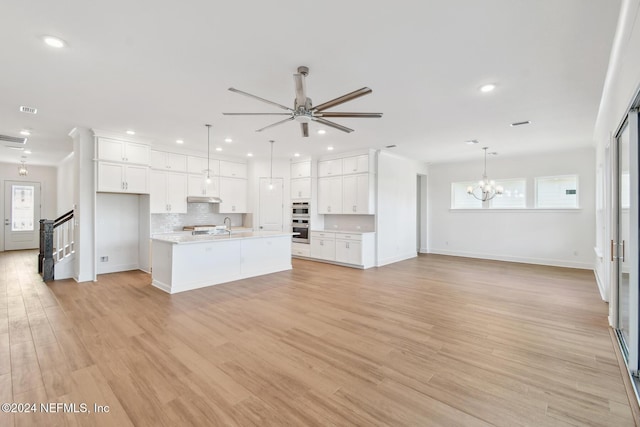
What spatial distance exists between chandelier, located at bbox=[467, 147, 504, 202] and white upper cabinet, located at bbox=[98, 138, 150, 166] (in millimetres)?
7999

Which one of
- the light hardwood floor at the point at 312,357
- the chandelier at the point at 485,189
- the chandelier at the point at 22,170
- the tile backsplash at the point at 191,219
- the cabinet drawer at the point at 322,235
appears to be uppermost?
the chandelier at the point at 22,170

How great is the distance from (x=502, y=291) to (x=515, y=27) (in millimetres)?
4105

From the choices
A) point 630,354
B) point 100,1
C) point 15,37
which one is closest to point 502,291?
point 630,354

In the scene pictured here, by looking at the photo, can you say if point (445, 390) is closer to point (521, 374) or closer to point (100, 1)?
point (521, 374)

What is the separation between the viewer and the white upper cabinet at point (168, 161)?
6410 mm

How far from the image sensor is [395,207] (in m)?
7.81

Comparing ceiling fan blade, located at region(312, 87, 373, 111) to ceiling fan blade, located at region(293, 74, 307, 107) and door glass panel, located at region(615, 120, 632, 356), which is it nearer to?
ceiling fan blade, located at region(293, 74, 307, 107)

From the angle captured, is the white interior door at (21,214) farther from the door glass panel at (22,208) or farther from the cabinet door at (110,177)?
the cabinet door at (110,177)

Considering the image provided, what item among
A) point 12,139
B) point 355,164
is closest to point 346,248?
point 355,164

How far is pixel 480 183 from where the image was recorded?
8172mm

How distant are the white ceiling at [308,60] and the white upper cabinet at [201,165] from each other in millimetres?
1966

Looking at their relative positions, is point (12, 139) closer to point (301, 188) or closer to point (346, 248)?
point (301, 188)

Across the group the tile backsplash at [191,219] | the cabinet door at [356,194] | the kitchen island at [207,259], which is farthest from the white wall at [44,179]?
the cabinet door at [356,194]

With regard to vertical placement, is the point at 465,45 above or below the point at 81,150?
above
